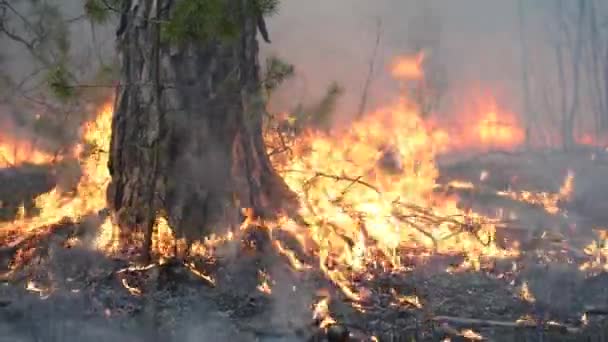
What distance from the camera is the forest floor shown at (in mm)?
4473

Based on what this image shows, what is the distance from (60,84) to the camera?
5277 mm

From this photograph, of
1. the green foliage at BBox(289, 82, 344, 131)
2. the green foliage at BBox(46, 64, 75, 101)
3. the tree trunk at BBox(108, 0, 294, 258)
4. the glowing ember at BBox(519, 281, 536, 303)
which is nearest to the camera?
the green foliage at BBox(46, 64, 75, 101)

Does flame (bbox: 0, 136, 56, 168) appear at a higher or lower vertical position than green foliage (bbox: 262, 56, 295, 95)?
higher

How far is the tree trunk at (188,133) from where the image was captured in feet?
20.9

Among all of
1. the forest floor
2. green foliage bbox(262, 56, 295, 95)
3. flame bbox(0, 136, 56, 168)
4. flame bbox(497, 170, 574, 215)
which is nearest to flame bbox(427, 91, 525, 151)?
flame bbox(497, 170, 574, 215)

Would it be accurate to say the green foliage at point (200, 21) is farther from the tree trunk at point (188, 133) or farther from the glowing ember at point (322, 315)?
the glowing ember at point (322, 315)

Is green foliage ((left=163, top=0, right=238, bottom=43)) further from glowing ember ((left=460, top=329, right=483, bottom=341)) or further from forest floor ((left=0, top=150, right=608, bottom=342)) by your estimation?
glowing ember ((left=460, top=329, right=483, bottom=341))

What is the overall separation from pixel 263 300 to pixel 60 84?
2.28 m

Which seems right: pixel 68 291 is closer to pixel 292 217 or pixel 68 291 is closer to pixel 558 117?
pixel 292 217

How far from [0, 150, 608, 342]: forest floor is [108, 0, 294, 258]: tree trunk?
46 centimetres

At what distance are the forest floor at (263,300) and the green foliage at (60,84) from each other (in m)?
1.48

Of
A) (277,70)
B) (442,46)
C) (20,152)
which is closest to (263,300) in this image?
(277,70)

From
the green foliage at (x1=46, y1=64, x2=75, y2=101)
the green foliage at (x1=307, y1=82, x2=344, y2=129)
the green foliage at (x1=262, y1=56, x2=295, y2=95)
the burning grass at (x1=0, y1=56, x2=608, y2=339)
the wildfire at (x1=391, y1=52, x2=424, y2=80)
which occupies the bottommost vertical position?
the burning grass at (x1=0, y1=56, x2=608, y2=339)

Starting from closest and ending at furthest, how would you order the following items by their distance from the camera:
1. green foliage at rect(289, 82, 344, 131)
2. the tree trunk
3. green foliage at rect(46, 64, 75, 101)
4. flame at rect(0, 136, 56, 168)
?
green foliage at rect(46, 64, 75, 101), the tree trunk, green foliage at rect(289, 82, 344, 131), flame at rect(0, 136, 56, 168)
